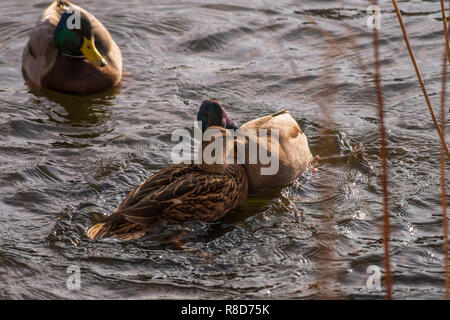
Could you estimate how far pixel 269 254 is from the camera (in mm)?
5129

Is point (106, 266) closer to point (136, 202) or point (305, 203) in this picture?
point (136, 202)

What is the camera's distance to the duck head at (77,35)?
8.21m

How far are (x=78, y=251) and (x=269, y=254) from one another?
1.38m

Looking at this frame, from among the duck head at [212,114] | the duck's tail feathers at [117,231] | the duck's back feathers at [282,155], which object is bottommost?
the duck's tail feathers at [117,231]

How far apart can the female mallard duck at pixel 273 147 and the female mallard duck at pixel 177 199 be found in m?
0.30

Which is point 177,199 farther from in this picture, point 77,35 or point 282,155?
point 77,35

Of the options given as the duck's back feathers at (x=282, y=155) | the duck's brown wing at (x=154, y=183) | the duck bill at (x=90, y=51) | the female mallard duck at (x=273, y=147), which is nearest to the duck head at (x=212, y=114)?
the female mallard duck at (x=273, y=147)

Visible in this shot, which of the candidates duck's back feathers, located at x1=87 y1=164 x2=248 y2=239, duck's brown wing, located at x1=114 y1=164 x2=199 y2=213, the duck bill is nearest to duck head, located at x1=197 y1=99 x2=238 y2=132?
duck's back feathers, located at x1=87 y1=164 x2=248 y2=239

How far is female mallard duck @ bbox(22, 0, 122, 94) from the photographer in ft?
27.0

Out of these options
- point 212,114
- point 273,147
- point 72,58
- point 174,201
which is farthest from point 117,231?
point 72,58

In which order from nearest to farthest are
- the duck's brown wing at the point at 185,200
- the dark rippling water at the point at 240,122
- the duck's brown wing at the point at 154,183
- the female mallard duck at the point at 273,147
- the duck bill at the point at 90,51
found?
the dark rippling water at the point at 240,122
the duck's brown wing at the point at 185,200
the duck's brown wing at the point at 154,183
the female mallard duck at the point at 273,147
the duck bill at the point at 90,51

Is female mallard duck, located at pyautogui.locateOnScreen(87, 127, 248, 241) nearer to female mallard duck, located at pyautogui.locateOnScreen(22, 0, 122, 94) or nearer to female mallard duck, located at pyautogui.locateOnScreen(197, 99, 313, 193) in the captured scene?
female mallard duck, located at pyautogui.locateOnScreen(197, 99, 313, 193)

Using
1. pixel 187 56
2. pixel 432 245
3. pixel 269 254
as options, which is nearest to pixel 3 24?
pixel 187 56

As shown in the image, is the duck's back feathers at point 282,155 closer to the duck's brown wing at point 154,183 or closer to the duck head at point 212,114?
the duck head at point 212,114
